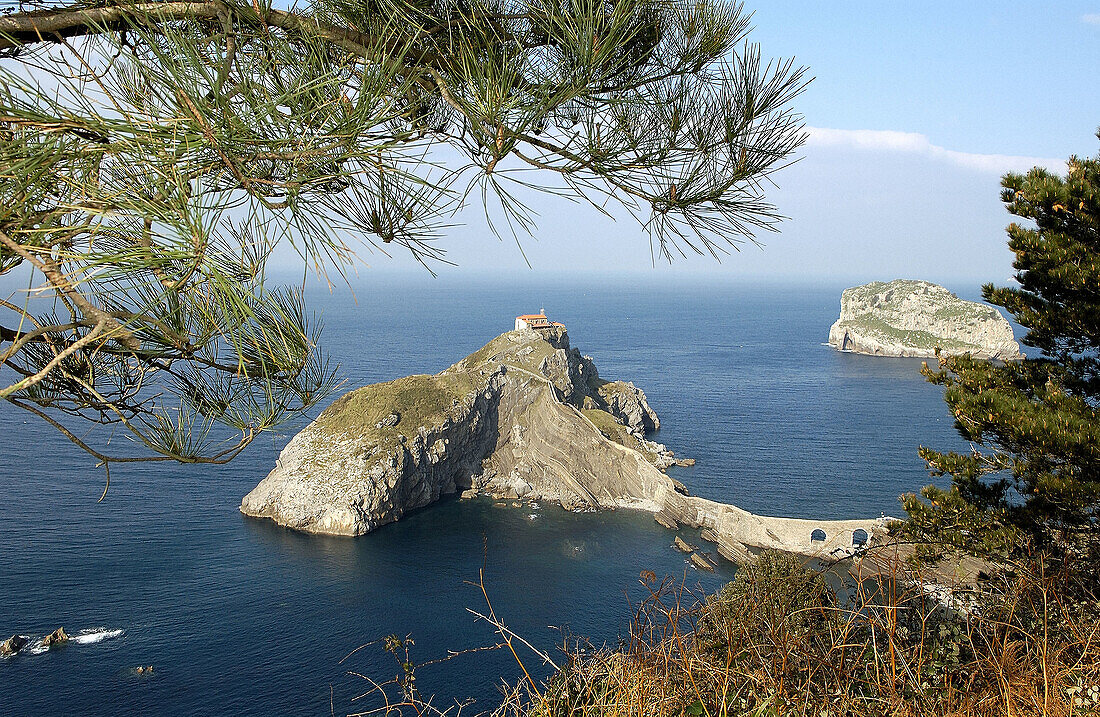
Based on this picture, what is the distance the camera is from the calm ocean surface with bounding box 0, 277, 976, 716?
18844 millimetres

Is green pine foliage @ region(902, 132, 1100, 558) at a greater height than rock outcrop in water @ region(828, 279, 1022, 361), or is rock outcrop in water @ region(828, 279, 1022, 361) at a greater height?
green pine foliage @ region(902, 132, 1100, 558)

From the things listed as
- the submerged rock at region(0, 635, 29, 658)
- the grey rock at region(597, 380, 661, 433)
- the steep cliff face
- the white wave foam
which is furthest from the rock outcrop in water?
the submerged rock at region(0, 635, 29, 658)

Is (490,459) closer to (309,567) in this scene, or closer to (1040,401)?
(309,567)

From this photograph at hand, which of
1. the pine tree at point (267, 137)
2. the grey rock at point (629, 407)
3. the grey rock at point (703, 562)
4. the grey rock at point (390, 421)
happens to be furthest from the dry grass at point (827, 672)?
the grey rock at point (629, 407)

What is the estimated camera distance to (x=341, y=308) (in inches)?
5022

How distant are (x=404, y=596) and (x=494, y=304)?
11779 cm

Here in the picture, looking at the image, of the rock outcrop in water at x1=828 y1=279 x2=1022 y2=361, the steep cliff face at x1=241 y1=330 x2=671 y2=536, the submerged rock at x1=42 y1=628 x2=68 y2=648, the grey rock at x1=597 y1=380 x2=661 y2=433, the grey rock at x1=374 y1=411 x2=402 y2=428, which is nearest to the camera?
the submerged rock at x1=42 y1=628 x2=68 y2=648

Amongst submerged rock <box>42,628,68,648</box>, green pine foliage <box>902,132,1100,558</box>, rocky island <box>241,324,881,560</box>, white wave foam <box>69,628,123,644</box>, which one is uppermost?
green pine foliage <box>902,132,1100,558</box>

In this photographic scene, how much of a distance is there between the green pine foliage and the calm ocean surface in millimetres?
4966

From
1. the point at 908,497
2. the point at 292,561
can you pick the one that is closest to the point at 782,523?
the point at 292,561

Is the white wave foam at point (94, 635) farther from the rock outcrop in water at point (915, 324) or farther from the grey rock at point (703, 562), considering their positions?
the rock outcrop in water at point (915, 324)

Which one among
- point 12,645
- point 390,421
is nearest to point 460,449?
point 390,421

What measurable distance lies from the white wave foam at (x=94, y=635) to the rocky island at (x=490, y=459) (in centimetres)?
824

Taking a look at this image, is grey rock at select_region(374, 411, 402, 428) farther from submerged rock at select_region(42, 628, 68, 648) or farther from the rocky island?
submerged rock at select_region(42, 628, 68, 648)
